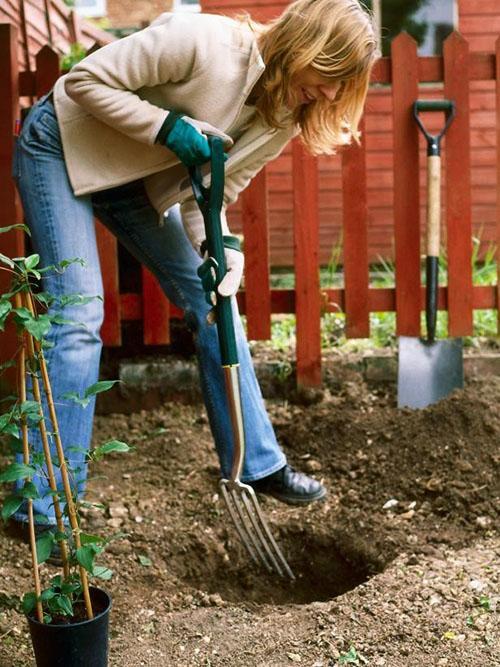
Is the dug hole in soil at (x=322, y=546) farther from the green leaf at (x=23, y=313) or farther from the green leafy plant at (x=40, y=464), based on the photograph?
the green leaf at (x=23, y=313)

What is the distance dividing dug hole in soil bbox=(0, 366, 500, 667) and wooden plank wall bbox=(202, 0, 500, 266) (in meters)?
3.37

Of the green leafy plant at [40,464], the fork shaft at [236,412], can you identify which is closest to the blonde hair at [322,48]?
the fork shaft at [236,412]

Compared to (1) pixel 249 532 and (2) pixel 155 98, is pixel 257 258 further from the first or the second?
(1) pixel 249 532

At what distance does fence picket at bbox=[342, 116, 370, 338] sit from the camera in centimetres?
354

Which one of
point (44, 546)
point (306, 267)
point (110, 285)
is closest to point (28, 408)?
point (44, 546)

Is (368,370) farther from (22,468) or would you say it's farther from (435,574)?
(22,468)

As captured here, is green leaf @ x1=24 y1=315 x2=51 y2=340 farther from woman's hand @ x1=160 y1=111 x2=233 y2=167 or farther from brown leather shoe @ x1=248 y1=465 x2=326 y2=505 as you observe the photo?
brown leather shoe @ x1=248 y1=465 x2=326 y2=505

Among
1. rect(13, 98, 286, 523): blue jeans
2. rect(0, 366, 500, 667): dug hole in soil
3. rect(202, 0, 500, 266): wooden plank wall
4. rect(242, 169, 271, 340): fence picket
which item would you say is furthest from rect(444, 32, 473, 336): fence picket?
rect(202, 0, 500, 266): wooden plank wall

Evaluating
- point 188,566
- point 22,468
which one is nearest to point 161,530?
point 188,566

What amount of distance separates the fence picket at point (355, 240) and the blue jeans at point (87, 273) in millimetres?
1087

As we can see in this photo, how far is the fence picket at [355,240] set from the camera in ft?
11.6

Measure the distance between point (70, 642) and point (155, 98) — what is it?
57.9 inches

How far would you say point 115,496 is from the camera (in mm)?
2873

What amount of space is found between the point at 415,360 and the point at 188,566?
1440 millimetres
